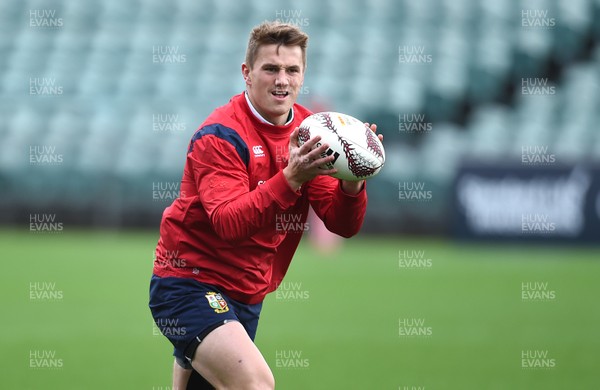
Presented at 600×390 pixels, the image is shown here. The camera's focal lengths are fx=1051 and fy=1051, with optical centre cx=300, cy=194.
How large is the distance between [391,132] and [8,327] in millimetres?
11843

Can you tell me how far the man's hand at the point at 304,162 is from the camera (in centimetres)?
480

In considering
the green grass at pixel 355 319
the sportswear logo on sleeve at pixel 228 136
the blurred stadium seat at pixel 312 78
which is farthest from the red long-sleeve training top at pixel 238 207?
the blurred stadium seat at pixel 312 78

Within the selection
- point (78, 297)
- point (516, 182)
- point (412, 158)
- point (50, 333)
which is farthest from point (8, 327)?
point (412, 158)

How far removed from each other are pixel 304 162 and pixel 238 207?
1.21 ft

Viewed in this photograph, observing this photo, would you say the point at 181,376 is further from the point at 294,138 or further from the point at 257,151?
the point at 294,138

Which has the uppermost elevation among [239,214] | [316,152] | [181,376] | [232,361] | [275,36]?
[275,36]

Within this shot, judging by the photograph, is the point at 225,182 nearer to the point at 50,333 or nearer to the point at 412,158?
the point at 50,333

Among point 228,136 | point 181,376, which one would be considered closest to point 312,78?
point 181,376

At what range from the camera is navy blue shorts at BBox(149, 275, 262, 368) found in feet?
16.6

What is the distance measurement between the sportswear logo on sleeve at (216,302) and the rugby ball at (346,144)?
835 mm

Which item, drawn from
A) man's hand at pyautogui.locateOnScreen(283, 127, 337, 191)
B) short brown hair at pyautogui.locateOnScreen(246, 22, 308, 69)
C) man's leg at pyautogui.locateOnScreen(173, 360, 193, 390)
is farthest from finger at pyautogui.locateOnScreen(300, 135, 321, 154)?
man's leg at pyautogui.locateOnScreen(173, 360, 193, 390)

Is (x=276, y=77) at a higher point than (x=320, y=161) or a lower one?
higher

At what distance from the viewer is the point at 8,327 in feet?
34.2

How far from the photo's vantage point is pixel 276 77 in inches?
205
